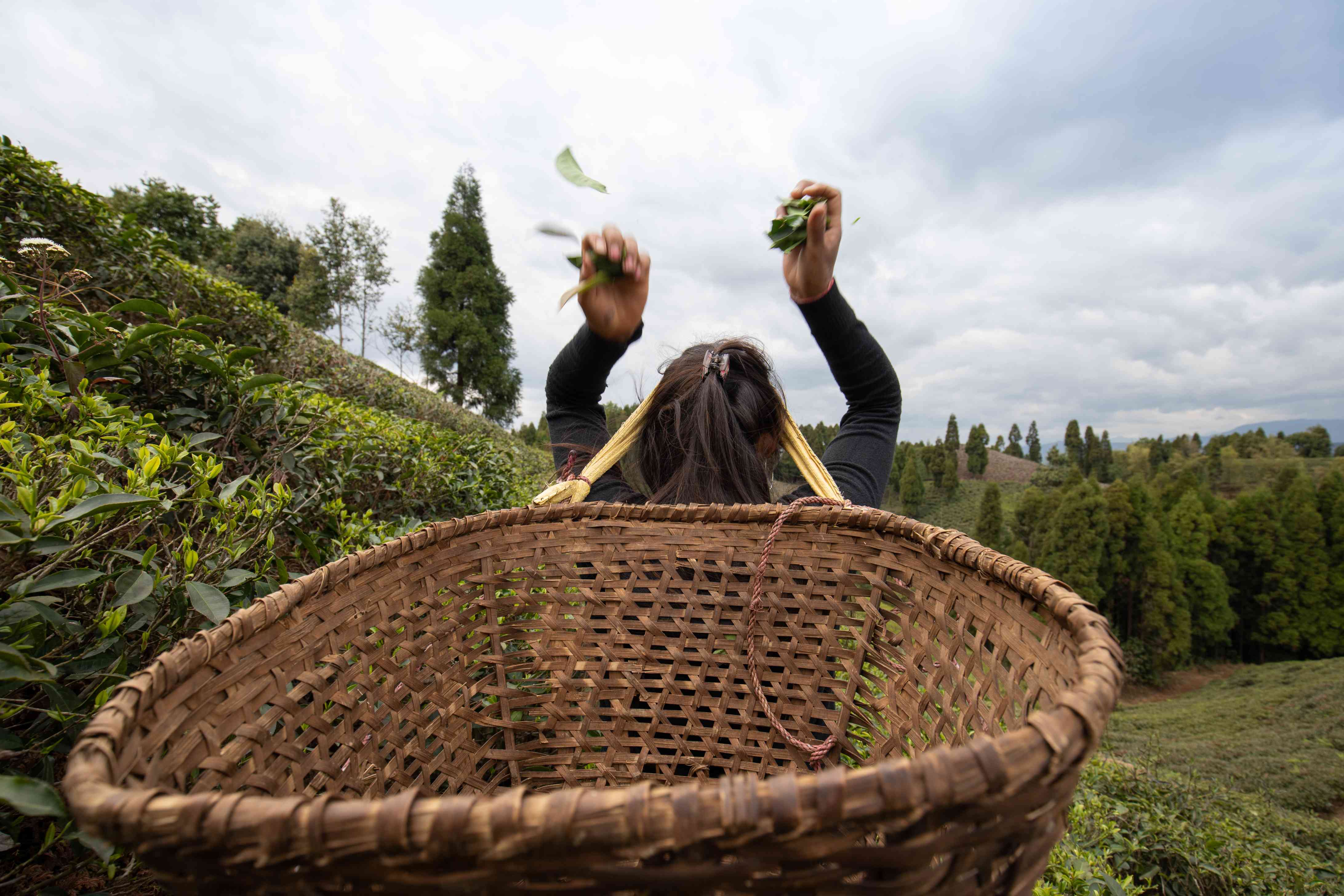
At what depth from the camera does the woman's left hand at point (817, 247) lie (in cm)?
142

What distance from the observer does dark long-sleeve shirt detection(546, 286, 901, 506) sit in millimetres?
1597

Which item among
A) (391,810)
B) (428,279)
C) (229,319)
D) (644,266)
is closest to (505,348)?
(428,279)

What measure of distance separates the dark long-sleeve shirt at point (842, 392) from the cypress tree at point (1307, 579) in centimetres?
3281

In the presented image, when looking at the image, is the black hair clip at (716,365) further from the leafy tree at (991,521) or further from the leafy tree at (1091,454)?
the leafy tree at (1091,454)

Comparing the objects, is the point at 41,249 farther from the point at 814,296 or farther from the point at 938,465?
the point at 938,465

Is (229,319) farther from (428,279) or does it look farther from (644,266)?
(428,279)

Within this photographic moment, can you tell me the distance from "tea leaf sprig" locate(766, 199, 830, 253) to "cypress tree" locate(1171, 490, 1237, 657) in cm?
2843

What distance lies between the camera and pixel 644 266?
157 centimetres

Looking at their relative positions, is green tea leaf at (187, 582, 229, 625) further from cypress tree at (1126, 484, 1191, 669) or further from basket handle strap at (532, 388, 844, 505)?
cypress tree at (1126, 484, 1191, 669)

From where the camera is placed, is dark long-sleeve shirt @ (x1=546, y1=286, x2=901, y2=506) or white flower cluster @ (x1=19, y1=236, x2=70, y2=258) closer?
white flower cluster @ (x1=19, y1=236, x2=70, y2=258)

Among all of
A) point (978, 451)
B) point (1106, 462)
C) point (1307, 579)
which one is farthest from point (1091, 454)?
point (1307, 579)

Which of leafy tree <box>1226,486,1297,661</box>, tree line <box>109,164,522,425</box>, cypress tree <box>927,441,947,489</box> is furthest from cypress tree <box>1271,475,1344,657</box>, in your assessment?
tree line <box>109,164,522,425</box>

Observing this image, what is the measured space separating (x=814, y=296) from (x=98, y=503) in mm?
1464

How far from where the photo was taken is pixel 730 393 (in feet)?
5.41
